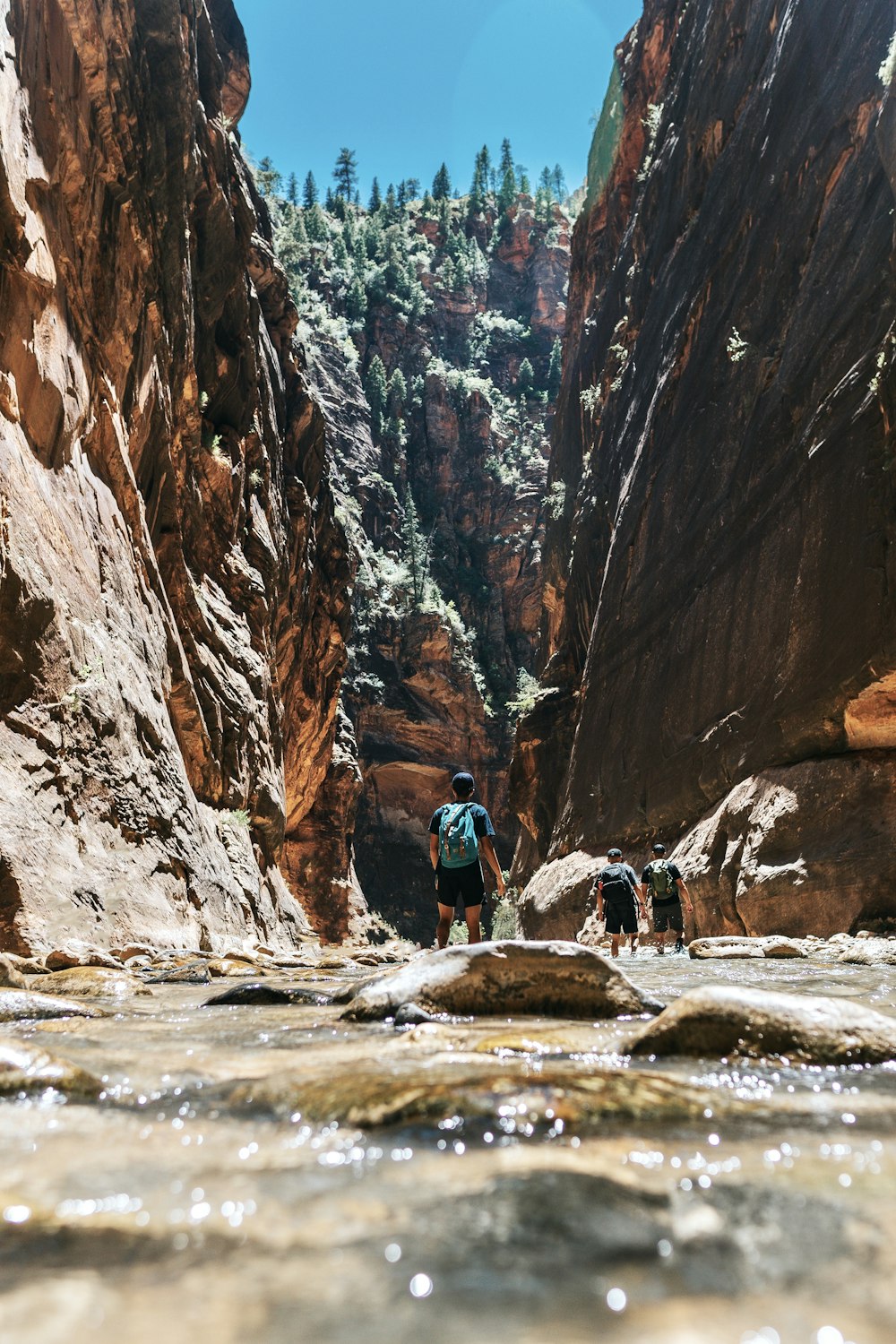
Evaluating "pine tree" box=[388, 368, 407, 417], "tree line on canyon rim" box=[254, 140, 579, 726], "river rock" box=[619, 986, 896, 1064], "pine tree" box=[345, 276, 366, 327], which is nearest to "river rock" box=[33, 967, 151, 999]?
"river rock" box=[619, 986, 896, 1064]

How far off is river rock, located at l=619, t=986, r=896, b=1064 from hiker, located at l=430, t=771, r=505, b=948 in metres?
4.78

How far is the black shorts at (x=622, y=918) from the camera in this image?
12.2 m

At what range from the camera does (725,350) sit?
1903 cm

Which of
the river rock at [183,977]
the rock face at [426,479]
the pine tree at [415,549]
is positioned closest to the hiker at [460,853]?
the river rock at [183,977]

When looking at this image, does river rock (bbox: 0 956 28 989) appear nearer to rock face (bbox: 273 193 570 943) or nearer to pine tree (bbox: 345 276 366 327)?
rock face (bbox: 273 193 570 943)

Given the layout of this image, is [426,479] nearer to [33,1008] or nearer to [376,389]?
[376,389]

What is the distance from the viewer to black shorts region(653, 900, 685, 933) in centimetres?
1280

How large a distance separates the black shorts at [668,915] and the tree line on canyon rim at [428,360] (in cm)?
3636

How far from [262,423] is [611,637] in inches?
470

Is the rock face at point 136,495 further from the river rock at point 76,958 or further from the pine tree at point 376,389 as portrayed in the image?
the pine tree at point 376,389

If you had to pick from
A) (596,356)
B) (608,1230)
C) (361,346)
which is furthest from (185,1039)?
(361,346)

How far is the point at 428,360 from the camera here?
7862 cm

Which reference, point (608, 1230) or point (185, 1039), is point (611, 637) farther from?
point (608, 1230)

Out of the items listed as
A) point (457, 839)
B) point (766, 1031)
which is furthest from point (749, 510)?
point (766, 1031)
